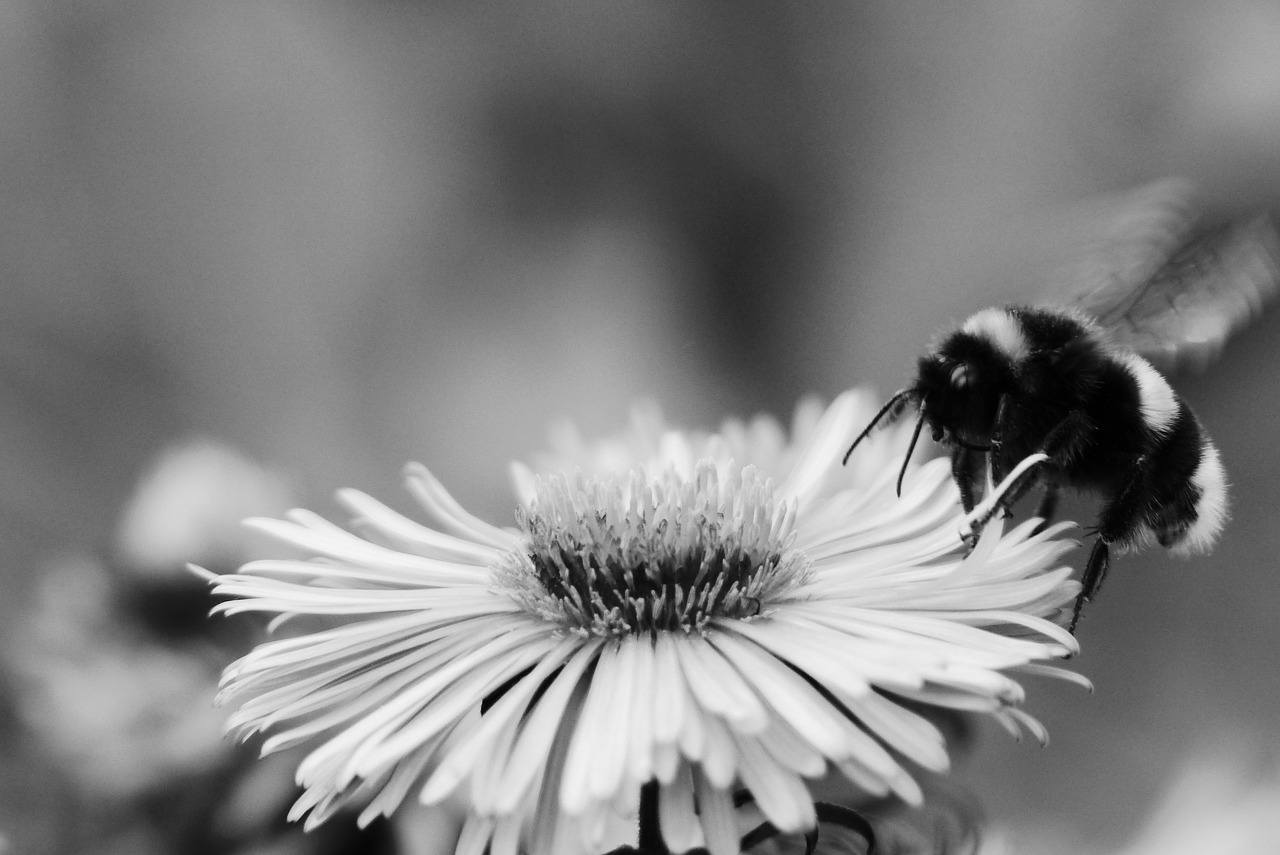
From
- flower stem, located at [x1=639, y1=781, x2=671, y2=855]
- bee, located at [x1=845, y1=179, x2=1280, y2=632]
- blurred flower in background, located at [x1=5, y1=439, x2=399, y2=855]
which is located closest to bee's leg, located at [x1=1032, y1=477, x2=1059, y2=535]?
bee, located at [x1=845, y1=179, x2=1280, y2=632]

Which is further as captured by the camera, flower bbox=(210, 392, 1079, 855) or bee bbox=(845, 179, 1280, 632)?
bee bbox=(845, 179, 1280, 632)

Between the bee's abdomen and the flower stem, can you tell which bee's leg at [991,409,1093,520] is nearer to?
the bee's abdomen

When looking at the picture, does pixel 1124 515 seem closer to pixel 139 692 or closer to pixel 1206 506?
pixel 1206 506

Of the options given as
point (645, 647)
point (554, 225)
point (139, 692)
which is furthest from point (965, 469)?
point (554, 225)

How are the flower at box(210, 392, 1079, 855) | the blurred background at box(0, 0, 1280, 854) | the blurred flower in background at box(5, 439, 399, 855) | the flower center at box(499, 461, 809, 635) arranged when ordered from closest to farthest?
the flower at box(210, 392, 1079, 855) → the flower center at box(499, 461, 809, 635) → the blurred flower in background at box(5, 439, 399, 855) → the blurred background at box(0, 0, 1280, 854)

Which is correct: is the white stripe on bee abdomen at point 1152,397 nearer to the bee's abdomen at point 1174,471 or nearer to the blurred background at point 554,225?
the bee's abdomen at point 1174,471

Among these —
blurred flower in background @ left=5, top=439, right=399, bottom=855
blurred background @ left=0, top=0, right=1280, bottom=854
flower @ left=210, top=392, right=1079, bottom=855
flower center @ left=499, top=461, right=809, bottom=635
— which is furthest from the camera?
blurred background @ left=0, top=0, right=1280, bottom=854

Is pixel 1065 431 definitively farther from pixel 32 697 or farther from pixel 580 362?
pixel 580 362

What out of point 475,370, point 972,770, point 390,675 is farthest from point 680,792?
point 475,370
